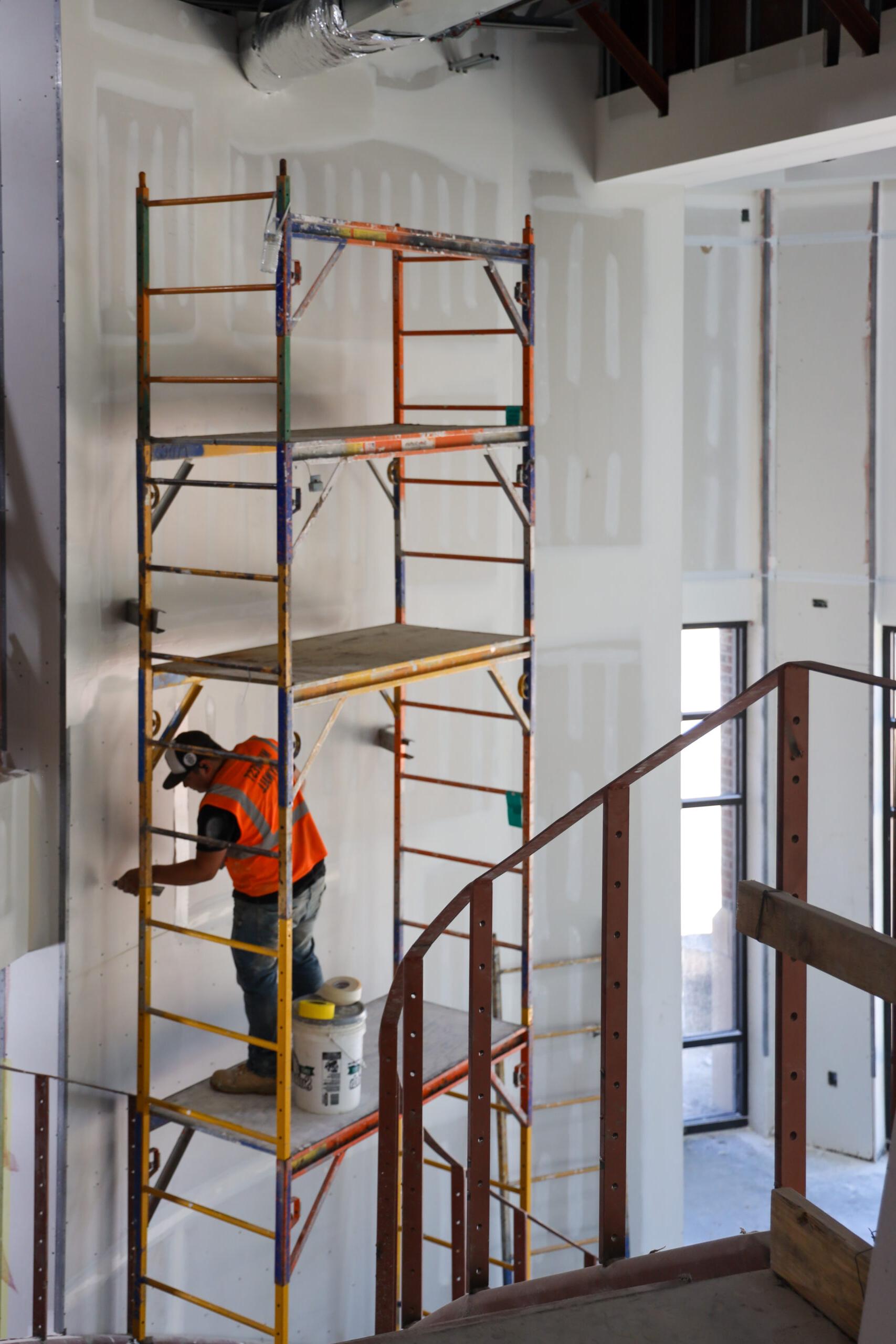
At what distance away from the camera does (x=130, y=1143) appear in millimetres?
4680

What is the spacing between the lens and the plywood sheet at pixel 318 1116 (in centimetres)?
449

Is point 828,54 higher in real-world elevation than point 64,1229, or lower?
higher

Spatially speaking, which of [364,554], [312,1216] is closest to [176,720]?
[364,554]

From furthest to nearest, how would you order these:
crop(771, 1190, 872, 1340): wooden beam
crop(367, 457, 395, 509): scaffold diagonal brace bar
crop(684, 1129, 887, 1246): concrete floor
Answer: crop(684, 1129, 887, 1246): concrete floor
crop(367, 457, 395, 509): scaffold diagonal brace bar
crop(771, 1190, 872, 1340): wooden beam

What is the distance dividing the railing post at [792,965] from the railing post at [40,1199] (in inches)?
106

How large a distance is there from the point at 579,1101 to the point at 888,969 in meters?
5.05

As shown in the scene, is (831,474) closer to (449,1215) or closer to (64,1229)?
(449,1215)

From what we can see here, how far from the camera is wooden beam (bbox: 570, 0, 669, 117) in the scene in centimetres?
582

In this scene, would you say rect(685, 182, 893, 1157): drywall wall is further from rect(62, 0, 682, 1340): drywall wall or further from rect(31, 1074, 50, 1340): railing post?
rect(31, 1074, 50, 1340): railing post

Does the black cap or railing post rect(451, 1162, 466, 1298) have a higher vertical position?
the black cap

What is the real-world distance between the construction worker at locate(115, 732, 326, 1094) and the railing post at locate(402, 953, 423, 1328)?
1410 millimetres

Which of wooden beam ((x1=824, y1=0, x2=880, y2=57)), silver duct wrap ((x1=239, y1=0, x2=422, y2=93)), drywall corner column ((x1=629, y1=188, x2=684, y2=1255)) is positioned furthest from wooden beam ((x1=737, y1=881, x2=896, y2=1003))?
drywall corner column ((x1=629, y1=188, x2=684, y2=1255))

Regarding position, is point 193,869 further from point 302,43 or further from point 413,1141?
point 302,43

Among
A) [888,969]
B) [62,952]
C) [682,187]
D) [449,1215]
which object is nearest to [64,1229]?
[62,952]
